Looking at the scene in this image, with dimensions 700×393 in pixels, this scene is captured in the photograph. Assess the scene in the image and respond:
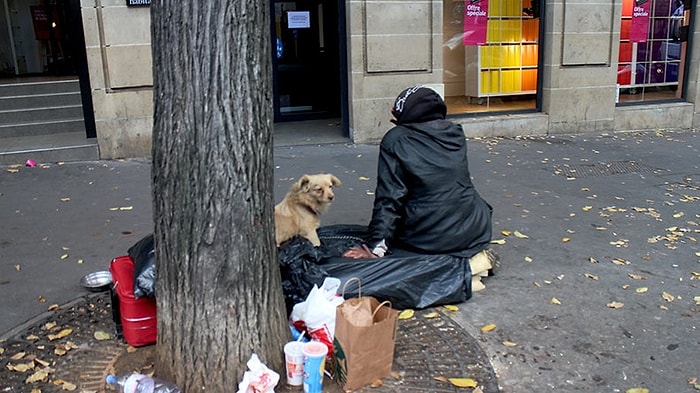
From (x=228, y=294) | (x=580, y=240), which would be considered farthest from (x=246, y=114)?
(x=580, y=240)

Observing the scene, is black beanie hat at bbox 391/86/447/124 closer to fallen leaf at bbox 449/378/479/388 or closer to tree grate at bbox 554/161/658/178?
fallen leaf at bbox 449/378/479/388

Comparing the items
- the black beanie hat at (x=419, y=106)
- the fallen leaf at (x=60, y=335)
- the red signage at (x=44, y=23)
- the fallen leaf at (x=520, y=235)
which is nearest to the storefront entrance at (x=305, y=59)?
the fallen leaf at (x=520, y=235)

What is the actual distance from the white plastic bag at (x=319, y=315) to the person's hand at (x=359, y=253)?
2.53 feet

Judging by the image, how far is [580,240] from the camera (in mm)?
5590

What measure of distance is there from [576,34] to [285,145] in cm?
511

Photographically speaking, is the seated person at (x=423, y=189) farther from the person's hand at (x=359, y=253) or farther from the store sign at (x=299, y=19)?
the store sign at (x=299, y=19)

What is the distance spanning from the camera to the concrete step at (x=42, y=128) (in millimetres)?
9609

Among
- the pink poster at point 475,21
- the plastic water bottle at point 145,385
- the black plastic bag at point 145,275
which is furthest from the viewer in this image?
the pink poster at point 475,21

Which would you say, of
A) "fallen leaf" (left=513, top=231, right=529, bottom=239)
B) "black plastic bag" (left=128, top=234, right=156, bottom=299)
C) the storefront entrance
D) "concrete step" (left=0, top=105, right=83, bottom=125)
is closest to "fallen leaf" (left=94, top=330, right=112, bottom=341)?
"black plastic bag" (left=128, top=234, right=156, bottom=299)

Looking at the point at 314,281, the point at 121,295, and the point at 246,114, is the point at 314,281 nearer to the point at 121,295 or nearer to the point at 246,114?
the point at 121,295

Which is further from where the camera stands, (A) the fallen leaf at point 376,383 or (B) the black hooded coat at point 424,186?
(B) the black hooded coat at point 424,186

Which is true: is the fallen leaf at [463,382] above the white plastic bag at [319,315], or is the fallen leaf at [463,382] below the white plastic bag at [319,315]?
below

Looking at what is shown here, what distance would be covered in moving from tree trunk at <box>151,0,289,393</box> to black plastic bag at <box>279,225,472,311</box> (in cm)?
77

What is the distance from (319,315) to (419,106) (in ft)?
5.64
